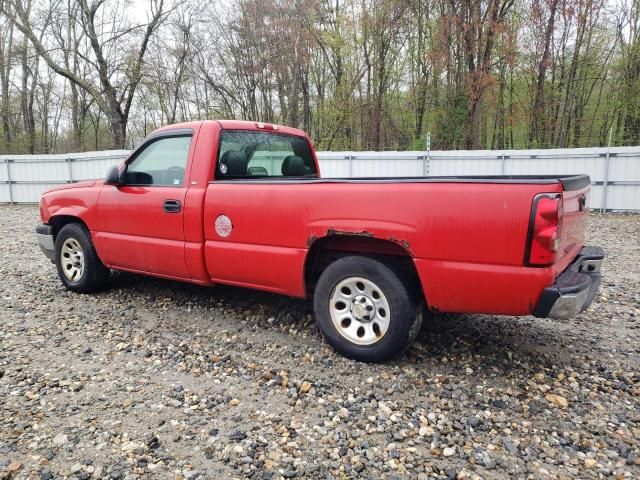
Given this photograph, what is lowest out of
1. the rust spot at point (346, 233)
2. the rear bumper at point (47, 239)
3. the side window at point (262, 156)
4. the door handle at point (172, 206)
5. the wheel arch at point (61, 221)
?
the rear bumper at point (47, 239)

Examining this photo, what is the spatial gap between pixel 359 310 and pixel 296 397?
77cm

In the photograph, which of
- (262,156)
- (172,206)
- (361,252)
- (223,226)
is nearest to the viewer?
(361,252)

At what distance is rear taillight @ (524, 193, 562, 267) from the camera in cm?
269

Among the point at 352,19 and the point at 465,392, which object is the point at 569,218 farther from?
the point at 352,19

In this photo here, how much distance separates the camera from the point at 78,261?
205 inches

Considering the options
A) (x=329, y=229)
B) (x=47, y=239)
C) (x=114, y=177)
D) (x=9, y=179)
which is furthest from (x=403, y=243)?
(x=9, y=179)

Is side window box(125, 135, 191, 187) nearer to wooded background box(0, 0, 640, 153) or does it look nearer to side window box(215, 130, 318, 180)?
side window box(215, 130, 318, 180)

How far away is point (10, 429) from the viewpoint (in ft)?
8.79

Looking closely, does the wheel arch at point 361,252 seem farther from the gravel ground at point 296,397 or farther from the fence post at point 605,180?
the fence post at point 605,180

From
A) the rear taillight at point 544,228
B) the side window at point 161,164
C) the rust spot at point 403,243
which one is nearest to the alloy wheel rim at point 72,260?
the side window at point 161,164

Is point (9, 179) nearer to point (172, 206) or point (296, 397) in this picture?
point (172, 206)

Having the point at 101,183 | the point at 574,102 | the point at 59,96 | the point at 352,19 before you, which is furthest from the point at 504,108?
the point at 59,96

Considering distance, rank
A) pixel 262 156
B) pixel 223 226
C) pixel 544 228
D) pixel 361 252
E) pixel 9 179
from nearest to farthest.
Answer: pixel 544 228, pixel 361 252, pixel 223 226, pixel 262 156, pixel 9 179

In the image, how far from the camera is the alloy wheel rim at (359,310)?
3354 mm
